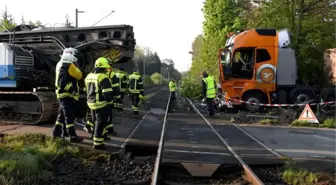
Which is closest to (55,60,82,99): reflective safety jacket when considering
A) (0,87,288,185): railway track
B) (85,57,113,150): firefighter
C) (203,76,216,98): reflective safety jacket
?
(85,57,113,150): firefighter

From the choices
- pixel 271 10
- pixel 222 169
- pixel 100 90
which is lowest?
pixel 222 169

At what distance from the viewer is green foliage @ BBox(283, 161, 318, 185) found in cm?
668

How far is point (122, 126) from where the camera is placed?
13.2m

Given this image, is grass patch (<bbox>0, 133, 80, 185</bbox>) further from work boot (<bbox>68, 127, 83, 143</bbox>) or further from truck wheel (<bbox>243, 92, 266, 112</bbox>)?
truck wheel (<bbox>243, 92, 266, 112</bbox>)

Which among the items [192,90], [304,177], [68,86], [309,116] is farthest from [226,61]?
[192,90]

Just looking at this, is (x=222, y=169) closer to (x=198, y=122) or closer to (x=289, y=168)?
(x=289, y=168)

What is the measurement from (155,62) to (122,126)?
380 ft

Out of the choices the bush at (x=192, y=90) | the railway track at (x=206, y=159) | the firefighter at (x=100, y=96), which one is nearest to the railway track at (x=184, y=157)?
the railway track at (x=206, y=159)

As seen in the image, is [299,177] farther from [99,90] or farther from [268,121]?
[268,121]

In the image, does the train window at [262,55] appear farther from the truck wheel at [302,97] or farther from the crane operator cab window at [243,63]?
the truck wheel at [302,97]

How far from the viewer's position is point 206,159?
830 cm

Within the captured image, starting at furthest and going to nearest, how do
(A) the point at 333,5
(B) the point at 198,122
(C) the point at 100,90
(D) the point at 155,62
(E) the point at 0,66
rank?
(D) the point at 155,62, (A) the point at 333,5, (B) the point at 198,122, (E) the point at 0,66, (C) the point at 100,90

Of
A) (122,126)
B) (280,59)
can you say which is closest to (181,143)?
(122,126)

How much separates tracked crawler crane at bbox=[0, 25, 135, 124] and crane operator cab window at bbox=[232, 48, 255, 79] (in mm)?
7523
